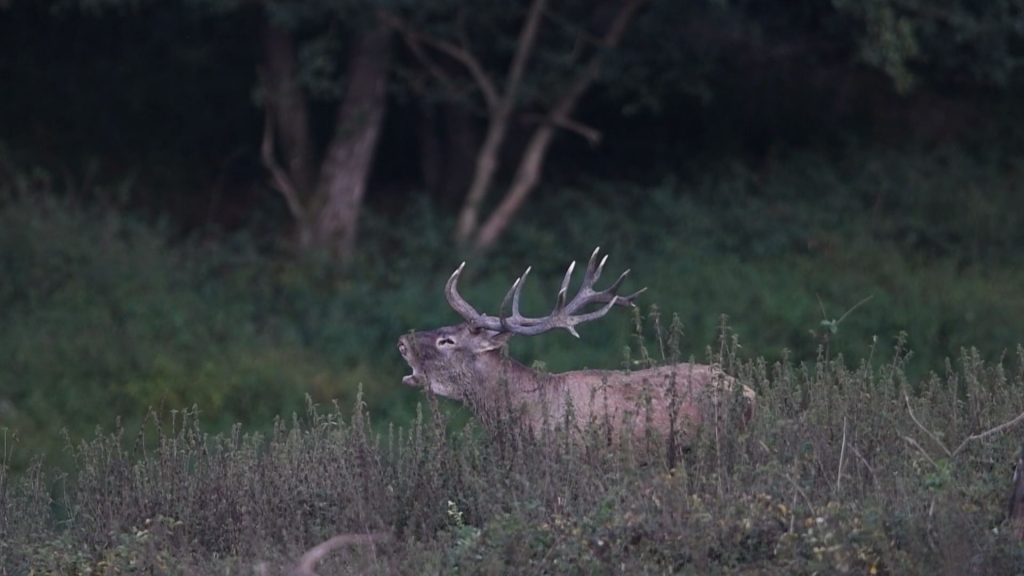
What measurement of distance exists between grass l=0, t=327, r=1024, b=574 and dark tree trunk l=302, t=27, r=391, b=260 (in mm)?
10272

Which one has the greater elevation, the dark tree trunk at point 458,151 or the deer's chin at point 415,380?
the dark tree trunk at point 458,151

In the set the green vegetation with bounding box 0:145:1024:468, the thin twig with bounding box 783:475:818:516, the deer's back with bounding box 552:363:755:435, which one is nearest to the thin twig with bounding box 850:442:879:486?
the thin twig with bounding box 783:475:818:516

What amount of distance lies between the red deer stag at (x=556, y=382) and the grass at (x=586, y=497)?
0.17 m

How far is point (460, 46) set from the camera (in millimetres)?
18688

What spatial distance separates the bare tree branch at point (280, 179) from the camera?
61.8 ft

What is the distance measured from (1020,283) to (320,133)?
923 cm

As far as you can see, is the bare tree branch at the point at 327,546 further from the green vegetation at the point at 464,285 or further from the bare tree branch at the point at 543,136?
the bare tree branch at the point at 543,136

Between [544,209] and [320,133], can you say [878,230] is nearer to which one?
[544,209]

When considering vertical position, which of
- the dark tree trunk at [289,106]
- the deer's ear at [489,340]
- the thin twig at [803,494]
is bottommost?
the thin twig at [803,494]

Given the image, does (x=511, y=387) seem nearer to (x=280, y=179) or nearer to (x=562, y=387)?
(x=562, y=387)

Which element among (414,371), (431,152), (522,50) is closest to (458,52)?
(522,50)

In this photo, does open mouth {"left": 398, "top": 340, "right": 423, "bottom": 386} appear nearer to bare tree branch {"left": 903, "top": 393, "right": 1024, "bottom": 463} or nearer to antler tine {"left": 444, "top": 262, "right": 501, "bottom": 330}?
antler tine {"left": 444, "top": 262, "right": 501, "bottom": 330}

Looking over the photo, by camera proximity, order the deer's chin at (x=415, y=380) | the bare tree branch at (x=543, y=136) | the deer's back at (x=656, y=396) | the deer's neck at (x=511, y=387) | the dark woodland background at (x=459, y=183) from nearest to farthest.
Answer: the deer's back at (x=656, y=396)
the deer's neck at (x=511, y=387)
the deer's chin at (x=415, y=380)
the dark woodland background at (x=459, y=183)
the bare tree branch at (x=543, y=136)

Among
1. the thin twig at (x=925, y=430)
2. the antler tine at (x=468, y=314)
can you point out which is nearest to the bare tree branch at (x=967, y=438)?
the thin twig at (x=925, y=430)
